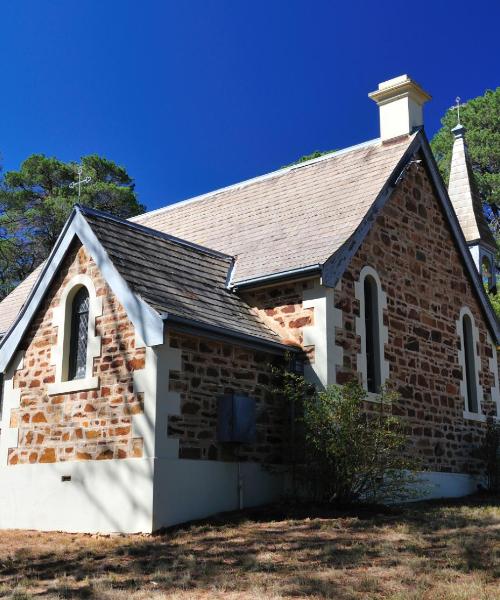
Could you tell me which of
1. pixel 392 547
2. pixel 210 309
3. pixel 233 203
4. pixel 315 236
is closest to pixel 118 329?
pixel 210 309

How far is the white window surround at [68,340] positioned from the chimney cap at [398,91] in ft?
24.8

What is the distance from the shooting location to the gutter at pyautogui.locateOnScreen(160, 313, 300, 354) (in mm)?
10199

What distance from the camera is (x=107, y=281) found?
11.2 m

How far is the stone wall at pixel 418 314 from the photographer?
12500mm

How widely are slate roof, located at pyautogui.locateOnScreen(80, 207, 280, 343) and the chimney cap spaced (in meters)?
5.07

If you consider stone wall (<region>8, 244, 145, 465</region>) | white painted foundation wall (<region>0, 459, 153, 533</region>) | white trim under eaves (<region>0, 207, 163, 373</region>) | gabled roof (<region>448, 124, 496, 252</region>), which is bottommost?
white painted foundation wall (<region>0, 459, 153, 533</region>)

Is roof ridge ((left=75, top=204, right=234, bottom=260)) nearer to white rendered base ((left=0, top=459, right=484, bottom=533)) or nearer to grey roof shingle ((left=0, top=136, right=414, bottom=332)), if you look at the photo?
grey roof shingle ((left=0, top=136, right=414, bottom=332))

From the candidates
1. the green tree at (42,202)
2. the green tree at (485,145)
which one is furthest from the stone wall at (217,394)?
→ the green tree at (485,145)

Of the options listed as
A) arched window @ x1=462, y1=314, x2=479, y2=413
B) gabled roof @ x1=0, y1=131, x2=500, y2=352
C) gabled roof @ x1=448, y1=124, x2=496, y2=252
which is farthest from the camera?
gabled roof @ x1=448, y1=124, x2=496, y2=252

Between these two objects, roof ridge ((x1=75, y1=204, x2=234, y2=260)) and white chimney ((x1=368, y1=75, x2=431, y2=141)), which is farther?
white chimney ((x1=368, y1=75, x2=431, y2=141))

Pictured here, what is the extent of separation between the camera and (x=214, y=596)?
6.59 metres

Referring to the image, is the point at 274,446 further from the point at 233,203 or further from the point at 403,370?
the point at 233,203

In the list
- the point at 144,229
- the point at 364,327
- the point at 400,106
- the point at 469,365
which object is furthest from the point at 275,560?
the point at 400,106

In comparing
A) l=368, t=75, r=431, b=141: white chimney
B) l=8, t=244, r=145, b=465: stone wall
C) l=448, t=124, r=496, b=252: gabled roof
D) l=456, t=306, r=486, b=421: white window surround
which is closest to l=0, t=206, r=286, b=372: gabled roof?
l=8, t=244, r=145, b=465: stone wall
